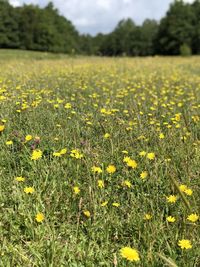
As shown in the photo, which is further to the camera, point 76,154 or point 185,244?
point 76,154

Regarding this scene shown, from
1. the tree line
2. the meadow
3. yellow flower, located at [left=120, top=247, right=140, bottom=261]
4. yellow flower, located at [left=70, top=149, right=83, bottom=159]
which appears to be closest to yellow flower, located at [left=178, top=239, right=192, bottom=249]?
the meadow

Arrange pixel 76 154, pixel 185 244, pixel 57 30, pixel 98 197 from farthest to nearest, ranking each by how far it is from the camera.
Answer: pixel 57 30, pixel 76 154, pixel 98 197, pixel 185 244

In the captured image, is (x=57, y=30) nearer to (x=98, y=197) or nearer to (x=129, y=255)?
(x=98, y=197)

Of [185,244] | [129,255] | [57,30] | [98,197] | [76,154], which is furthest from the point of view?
[57,30]

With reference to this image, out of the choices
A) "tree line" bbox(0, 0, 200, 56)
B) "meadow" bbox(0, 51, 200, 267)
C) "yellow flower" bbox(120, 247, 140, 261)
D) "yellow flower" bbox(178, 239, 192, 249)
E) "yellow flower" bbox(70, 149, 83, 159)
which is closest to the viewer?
"yellow flower" bbox(120, 247, 140, 261)

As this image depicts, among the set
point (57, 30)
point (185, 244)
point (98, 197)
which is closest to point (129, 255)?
point (185, 244)

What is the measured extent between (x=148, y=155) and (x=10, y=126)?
1.71 meters

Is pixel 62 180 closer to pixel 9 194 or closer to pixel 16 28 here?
pixel 9 194

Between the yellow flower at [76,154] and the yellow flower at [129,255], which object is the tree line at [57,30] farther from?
the yellow flower at [129,255]

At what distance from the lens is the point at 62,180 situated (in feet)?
9.40

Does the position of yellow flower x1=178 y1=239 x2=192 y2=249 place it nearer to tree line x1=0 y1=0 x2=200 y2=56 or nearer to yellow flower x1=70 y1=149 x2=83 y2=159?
yellow flower x1=70 y1=149 x2=83 y2=159

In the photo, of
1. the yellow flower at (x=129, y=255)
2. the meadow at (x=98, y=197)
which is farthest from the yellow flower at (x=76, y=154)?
the yellow flower at (x=129, y=255)

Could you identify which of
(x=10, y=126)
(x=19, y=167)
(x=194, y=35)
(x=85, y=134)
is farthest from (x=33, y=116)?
(x=194, y=35)

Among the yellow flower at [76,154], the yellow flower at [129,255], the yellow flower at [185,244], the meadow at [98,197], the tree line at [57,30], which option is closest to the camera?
the yellow flower at [129,255]
